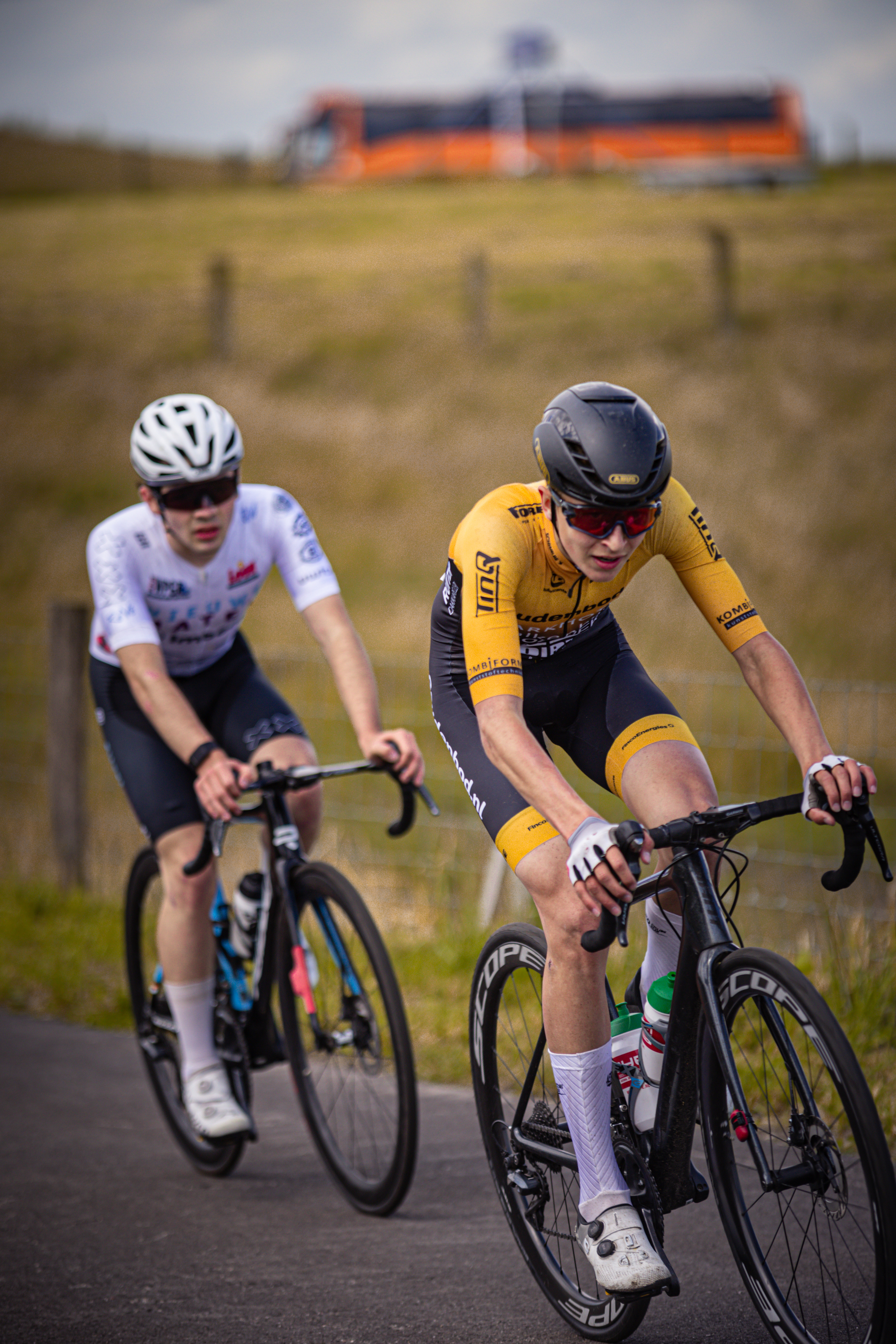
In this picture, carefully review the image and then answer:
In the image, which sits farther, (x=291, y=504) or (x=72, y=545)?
(x=72, y=545)

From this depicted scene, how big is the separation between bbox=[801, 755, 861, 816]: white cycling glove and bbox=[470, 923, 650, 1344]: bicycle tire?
2.48 ft

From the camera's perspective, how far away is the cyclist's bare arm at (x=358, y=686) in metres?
3.76

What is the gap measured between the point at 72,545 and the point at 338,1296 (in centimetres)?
1546

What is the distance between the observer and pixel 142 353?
25359mm

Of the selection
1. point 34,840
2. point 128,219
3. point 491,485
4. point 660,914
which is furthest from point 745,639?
point 128,219

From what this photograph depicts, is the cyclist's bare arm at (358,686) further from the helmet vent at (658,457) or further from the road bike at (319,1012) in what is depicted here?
the helmet vent at (658,457)

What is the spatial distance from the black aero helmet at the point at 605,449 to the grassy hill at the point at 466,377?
933 centimetres

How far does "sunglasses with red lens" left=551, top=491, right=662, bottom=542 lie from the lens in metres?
2.92

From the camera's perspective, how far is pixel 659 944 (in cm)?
314

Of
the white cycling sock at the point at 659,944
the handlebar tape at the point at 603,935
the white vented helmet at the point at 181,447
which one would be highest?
the white vented helmet at the point at 181,447

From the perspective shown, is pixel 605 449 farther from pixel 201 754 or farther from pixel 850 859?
pixel 201 754

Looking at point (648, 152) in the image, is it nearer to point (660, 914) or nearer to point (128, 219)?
point (128, 219)

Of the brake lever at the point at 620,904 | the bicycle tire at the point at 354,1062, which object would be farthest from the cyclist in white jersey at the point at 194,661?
the brake lever at the point at 620,904

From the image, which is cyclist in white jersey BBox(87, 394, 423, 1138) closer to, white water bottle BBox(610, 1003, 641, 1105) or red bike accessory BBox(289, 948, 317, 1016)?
red bike accessory BBox(289, 948, 317, 1016)
